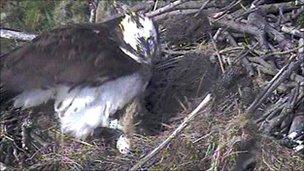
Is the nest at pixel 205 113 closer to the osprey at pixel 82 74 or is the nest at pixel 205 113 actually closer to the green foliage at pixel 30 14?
the osprey at pixel 82 74

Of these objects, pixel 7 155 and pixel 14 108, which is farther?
pixel 14 108

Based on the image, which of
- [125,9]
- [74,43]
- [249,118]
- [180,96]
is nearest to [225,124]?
[249,118]

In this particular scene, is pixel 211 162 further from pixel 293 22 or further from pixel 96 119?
pixel 293 22

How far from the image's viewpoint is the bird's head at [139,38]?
398 cm

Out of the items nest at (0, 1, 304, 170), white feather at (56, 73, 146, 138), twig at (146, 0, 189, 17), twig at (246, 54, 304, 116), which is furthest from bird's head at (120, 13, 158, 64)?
twig at (246, 54, 304, 116)

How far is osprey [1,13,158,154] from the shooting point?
383cm

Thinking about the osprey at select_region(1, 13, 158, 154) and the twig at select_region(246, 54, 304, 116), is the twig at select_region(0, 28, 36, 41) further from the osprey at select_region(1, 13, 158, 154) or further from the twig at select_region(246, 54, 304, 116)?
the twig at select_region(246, 54, 304, 116)

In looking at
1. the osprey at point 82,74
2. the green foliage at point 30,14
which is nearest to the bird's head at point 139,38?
the osprey at point 82,74

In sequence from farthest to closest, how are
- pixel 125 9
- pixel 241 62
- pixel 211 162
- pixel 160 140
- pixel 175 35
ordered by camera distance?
pixel 125 9 → pixel 175 35 → pixel 241 62 → pixel 160 140 → pixel 211 162

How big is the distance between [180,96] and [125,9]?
35.8 inches

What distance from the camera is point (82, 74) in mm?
3826

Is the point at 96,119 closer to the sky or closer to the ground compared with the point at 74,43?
closer to the ground

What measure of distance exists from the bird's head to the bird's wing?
0.26ft

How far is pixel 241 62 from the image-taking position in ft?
13.5
